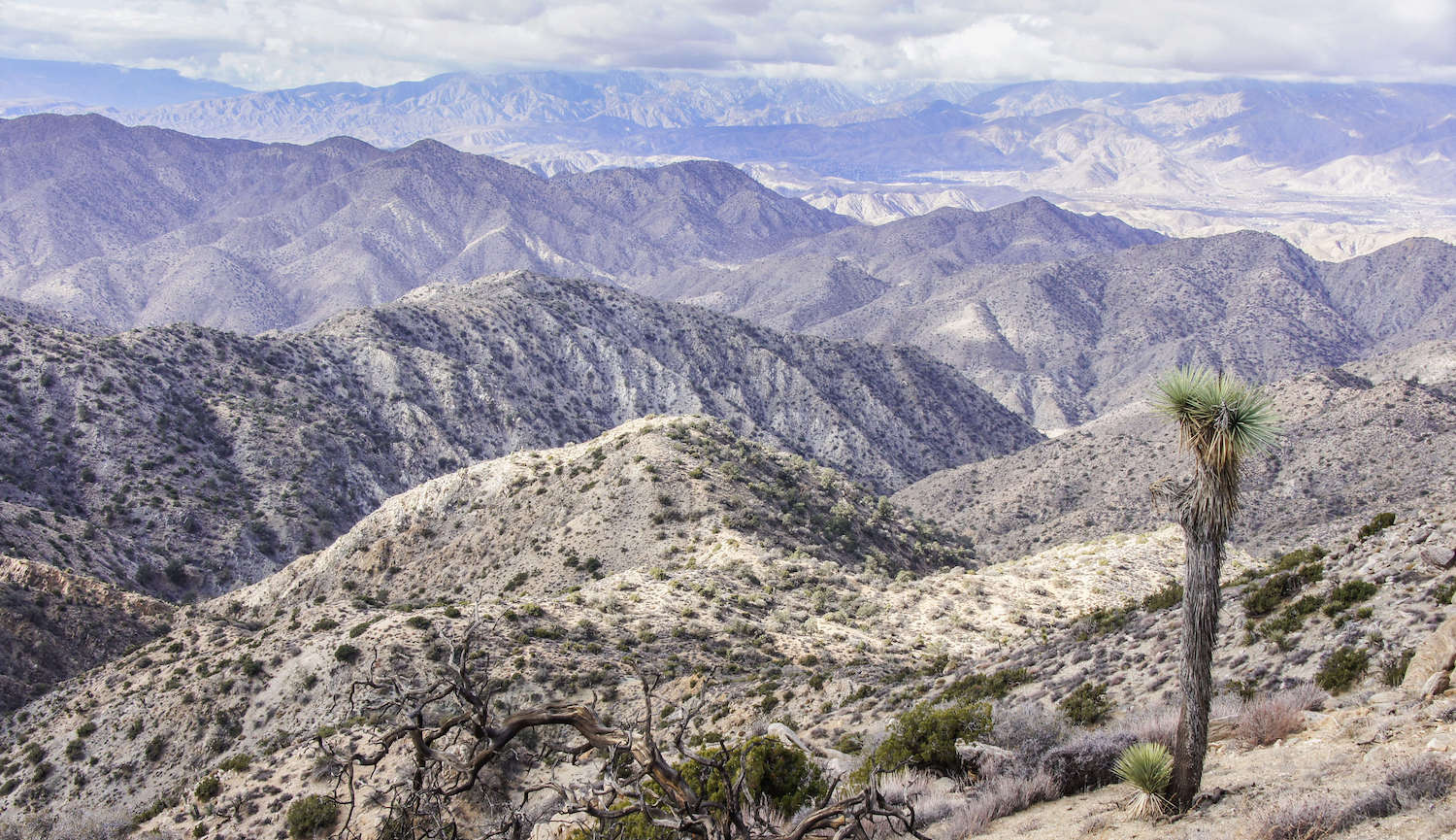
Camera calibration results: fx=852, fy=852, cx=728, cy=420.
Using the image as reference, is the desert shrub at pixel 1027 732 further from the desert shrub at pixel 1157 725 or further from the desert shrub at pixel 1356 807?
the desert shrub at pixel 1356 807

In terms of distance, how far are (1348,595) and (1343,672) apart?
405cm

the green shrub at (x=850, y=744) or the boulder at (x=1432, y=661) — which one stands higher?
the boulder at (x=1432, y=661)

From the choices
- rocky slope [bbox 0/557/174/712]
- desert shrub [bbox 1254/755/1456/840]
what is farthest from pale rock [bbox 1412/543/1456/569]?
rocky slope [bbox 0/557/174/712]

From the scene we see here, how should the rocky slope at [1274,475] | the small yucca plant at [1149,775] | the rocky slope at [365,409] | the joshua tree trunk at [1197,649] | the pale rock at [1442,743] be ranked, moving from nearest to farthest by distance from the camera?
the pale rock at [1442,743], the joshua tree trunk at [1197,649], the small yucca plant at [1149,775], the rocky slope at [365,409], the rocky slope at [1274,475]

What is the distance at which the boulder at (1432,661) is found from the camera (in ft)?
39.0

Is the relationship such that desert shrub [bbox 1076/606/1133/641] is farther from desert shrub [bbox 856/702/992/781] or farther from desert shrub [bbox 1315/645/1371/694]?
desert shrub [bbox 856/702/992/781]

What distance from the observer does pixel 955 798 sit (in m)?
12.5

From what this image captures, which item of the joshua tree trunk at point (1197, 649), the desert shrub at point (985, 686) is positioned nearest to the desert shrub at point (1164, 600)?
the desert shrub at point (985, 686)

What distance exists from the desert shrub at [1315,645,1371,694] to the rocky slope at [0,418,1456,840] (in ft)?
0.36

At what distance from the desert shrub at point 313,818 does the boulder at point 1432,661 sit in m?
19.0

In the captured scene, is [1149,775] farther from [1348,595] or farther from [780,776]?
[1348,595]

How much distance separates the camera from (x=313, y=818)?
17.8 m

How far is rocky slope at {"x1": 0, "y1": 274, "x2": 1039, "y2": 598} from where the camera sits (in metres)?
59.9

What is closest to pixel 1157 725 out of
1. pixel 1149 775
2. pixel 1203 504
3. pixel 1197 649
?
pixel 1149 775
